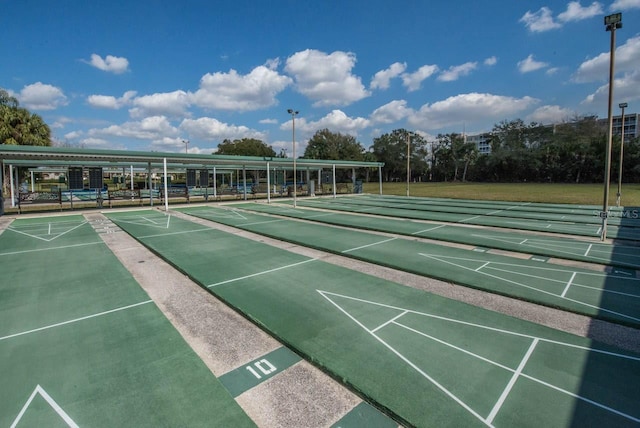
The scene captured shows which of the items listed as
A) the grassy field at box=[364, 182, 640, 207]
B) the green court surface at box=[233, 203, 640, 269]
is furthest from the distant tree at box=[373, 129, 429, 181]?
the green court surface at box=[233, 203, 640, 269]

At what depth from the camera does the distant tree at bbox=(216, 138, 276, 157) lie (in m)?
67.4

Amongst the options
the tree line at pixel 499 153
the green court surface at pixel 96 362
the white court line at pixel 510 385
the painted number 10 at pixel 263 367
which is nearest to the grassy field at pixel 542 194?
the tree line at pixel 499 153

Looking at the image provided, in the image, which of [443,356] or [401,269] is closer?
[443,356]

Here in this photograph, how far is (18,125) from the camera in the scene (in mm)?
26375

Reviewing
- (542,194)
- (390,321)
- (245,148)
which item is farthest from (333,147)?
(390,321)

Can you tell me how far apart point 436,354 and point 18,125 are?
35.4 meters

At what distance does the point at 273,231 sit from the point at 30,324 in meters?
8.17

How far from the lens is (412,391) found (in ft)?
10.7

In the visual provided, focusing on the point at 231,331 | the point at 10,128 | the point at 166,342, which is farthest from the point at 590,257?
the point at 10,128

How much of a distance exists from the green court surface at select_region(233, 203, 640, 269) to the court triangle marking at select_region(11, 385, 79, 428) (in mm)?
10088

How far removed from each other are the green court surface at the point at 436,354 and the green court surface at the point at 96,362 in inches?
47.7

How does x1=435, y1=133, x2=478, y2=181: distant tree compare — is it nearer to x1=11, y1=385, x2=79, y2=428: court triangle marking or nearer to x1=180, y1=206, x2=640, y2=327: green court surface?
x1=180, y1=206, x2=640, y2=327: green court surface

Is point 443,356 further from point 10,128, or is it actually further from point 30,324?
point 10,128

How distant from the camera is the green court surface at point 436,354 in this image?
9.89 feet
